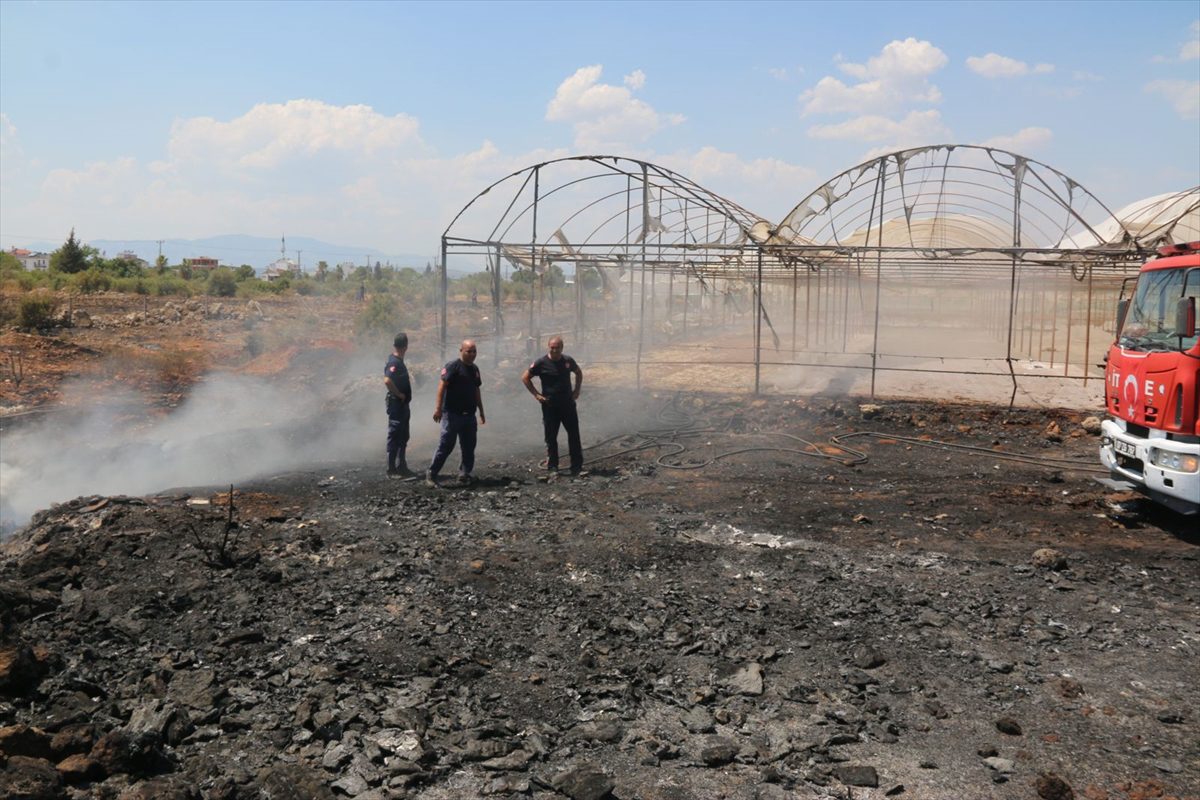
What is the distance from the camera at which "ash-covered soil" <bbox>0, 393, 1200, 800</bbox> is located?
3.95 metres

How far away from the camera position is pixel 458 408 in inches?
372

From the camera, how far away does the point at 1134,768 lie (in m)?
3.95

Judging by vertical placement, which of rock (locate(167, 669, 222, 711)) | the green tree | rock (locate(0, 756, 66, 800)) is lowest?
rock (locate(167, 669, 222, 711))

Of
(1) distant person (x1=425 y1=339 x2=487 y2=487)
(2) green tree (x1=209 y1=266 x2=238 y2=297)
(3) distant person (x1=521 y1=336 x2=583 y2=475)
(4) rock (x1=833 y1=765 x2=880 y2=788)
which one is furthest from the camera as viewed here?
(2) green tree (x1=209 y1=266 x2=238 y2=297)

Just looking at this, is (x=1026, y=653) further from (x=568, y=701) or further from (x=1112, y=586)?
(x=568, y=701)

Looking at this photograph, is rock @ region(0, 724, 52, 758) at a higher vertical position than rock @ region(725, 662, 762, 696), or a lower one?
higher

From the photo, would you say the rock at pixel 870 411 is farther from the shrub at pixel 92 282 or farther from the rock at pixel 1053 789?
the shrub at pixel 92 282

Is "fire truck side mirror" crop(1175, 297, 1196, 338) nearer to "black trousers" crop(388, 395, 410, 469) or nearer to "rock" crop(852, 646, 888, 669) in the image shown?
"rock" crop(852, 646, 888, 669)

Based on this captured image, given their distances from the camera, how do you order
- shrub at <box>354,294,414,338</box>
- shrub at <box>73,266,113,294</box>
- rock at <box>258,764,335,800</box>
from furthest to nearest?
1. shrub at <box>73,266,113,294</box>
2. shrub at <box>354,294,414,338</box>
3. rock at <box>258,764,335,800</box>

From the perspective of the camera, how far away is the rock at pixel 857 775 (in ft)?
12.7

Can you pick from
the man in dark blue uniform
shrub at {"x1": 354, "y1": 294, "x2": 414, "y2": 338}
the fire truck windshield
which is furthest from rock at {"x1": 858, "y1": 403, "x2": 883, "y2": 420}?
shrub at {"x1": 354, "y1": 294, "x2": 414, "y2": 338}

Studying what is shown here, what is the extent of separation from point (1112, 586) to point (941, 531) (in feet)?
5.35

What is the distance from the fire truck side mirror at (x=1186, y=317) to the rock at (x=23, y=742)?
8288 mm

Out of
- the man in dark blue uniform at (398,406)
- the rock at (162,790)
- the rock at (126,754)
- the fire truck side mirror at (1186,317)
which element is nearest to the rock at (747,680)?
the rock at (162,790)
